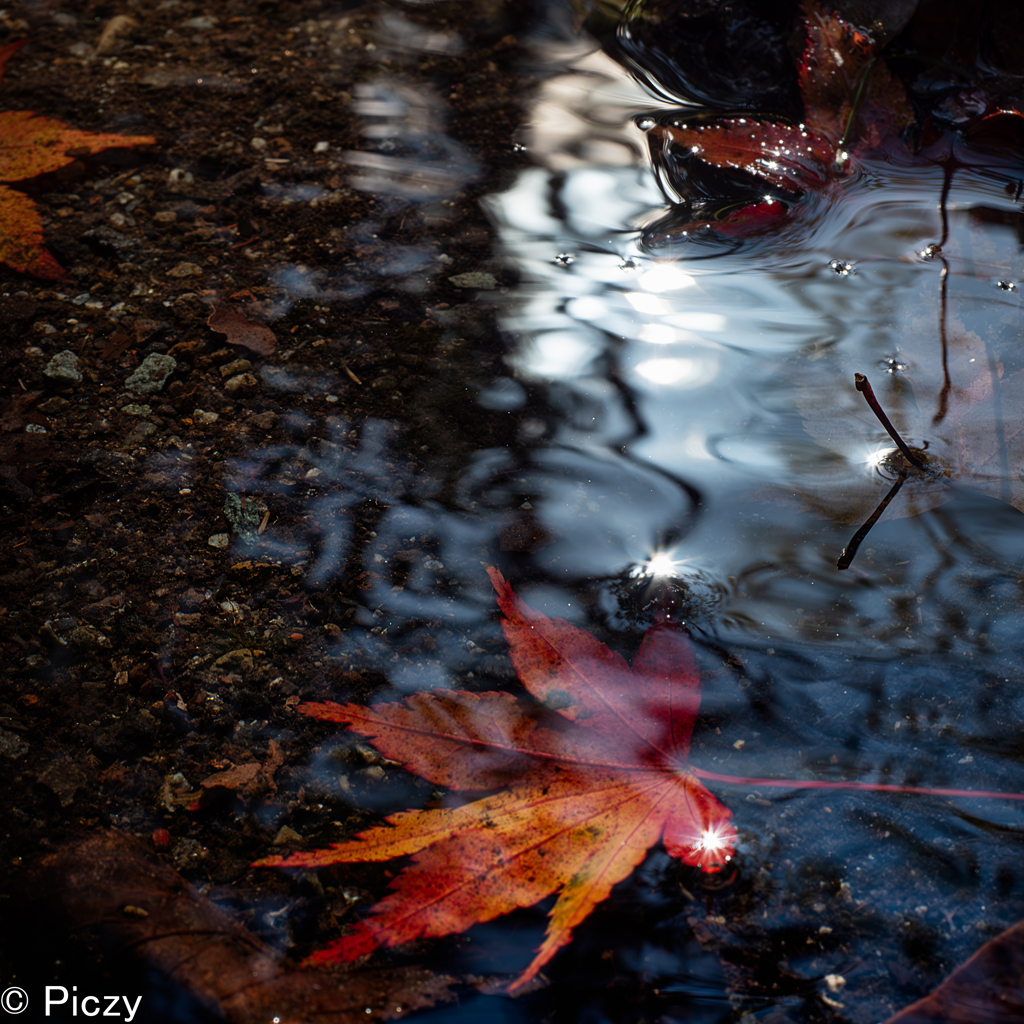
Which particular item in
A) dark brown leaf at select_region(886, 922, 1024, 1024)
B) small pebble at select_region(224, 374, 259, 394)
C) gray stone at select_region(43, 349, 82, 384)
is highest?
small pebble at select_region(224, 374, 259, 394)

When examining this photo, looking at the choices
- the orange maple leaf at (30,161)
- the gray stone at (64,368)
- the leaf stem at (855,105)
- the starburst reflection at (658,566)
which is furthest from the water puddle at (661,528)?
the orange maple leaf at (30,161)

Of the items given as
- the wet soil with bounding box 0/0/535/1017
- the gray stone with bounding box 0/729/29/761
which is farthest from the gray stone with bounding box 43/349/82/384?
the gray stone with bounding box 0/729/29/761

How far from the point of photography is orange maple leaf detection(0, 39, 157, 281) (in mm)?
1598

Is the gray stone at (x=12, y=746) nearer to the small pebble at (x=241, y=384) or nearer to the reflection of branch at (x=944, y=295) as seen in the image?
the small pebble at (x=241, y=384)

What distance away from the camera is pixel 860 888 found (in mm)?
910

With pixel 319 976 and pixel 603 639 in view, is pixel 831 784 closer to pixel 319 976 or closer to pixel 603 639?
pixel 603 639

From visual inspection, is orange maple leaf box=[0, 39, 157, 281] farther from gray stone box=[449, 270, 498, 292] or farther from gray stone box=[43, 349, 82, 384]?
gray stone box=[449, 270, 498, 292]

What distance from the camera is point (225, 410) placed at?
1393mm

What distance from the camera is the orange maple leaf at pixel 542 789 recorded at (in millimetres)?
883

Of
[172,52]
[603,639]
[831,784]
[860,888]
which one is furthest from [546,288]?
[172,52]

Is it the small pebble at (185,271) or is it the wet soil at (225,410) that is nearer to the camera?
the wet soil at (225,410)

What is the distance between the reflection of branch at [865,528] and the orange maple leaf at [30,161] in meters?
1.62

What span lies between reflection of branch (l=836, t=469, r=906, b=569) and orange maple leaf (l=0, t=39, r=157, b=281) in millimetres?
1621

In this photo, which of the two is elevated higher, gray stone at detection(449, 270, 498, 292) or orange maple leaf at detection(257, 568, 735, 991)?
gray stone at detection(449, 270, 498, 292)
